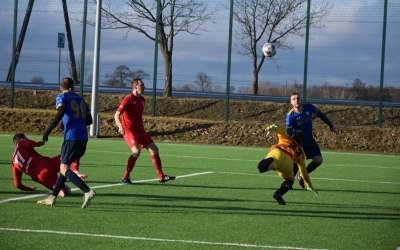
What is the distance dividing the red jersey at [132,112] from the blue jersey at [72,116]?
301 cm

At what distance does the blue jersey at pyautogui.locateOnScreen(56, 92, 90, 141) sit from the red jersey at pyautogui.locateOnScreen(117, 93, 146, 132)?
301 centimetres

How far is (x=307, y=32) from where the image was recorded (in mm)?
26484

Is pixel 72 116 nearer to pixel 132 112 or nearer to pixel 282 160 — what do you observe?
pixel 282 160

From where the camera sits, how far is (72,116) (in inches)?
345

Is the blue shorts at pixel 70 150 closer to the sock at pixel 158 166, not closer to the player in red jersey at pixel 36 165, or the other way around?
the player in red jersey at pixel 36 165

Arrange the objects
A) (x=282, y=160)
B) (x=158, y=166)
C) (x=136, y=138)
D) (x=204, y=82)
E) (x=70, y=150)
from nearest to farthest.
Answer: (x=70, y=150) → (x=282, y=160) → (x=158, y=166) → (x=136, y=138) → (x=204, y=82)

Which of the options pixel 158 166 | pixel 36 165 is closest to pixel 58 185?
pixel 36 165

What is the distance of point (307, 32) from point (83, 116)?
1892 cm

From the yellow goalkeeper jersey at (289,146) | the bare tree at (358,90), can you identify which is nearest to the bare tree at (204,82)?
the bare tree at (358,90)

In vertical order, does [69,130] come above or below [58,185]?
above

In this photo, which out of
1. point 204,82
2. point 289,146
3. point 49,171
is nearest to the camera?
point 49,171

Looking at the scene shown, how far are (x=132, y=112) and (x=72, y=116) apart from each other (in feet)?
10.9

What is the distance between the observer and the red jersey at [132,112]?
1189 centimetres

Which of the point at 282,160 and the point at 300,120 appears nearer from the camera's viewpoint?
the point at 282,160
